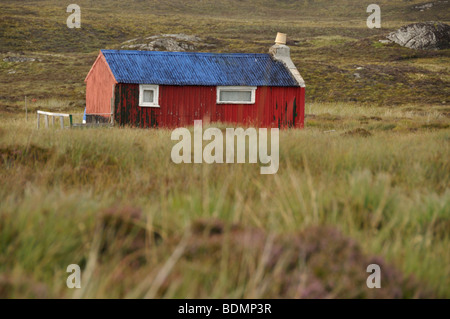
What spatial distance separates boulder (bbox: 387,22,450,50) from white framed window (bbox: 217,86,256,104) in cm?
5143

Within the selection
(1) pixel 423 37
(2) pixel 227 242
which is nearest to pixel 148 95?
(2) pixel 227 242

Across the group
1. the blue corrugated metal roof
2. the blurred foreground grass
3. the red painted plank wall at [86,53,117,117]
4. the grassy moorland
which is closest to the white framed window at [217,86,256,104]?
the blue corrugated metal roof

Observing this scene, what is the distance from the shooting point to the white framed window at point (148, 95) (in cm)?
2020

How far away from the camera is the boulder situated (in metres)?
66.9

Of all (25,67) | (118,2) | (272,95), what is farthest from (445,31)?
(118,2)

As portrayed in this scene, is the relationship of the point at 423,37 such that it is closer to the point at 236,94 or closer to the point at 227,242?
the point at 236,94

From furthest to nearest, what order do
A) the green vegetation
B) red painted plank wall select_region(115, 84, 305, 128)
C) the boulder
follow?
the boulder
the green vegetation
red painted plank wall select_region(115, 84, 305, 128)

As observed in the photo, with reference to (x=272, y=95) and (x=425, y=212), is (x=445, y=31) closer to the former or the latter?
(x=272, y=95)

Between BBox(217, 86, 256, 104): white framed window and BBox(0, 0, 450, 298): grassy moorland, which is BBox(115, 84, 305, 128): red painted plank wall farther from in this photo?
BBox(0, 0, 450, 298): grassy moorland

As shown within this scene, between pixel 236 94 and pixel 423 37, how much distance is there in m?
53.1

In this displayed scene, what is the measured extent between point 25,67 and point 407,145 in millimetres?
51256

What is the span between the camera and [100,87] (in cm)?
2197

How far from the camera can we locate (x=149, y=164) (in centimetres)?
745

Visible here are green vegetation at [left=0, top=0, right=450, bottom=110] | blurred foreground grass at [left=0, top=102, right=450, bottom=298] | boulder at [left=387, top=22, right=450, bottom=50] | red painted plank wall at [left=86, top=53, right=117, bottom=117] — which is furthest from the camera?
boulder at [left=387, top=22, right=450, bottom=50]
